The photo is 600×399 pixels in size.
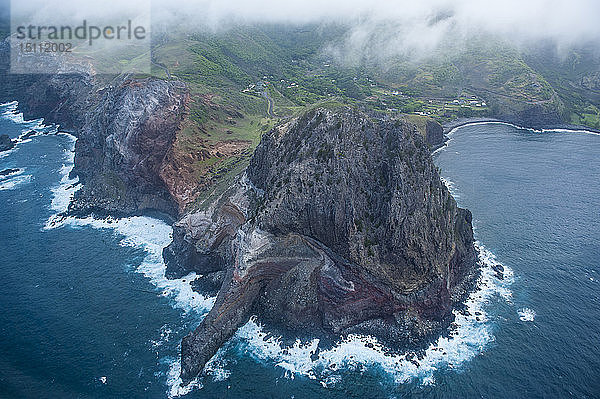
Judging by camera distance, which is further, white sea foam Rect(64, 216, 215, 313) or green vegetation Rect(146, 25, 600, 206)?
green vegetation Rect(146, 25, 600, 206)

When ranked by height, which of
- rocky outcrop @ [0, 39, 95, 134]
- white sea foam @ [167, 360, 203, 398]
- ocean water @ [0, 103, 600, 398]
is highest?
rocky outcrop @ [0, 39, 95, 134]

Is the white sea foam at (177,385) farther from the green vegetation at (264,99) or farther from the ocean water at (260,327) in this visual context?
the green vegetation at (264,99)

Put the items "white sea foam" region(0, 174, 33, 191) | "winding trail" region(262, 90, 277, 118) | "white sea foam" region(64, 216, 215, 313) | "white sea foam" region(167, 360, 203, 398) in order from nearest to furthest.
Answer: "white sea foam" region(167, 360, 203, 398) < "white sea foam" region(64, 216, 215, 313) < "white sea foam" region(0, 174, 33, 191) < "winding trail" region(262, 90, 277, 118)

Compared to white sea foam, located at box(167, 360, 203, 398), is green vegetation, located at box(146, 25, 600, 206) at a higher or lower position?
higher

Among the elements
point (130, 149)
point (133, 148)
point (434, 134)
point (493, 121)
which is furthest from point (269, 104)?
point (493, 121)

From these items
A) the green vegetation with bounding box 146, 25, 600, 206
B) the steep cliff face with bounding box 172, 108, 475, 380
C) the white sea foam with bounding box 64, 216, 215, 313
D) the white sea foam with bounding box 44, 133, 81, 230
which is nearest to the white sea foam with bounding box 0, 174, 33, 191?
the white sea foam with bounding box 44, 133, 81, 230

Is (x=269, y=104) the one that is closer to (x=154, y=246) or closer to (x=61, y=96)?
(x=154, y=246)

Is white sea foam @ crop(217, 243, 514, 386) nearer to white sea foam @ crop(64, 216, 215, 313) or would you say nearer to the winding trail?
white sea foam @ crop(64, 216, 215, 313)
